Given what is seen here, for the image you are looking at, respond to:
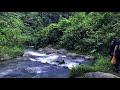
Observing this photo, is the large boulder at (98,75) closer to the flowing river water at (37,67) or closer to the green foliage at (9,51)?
the flowing river water at (37,67)

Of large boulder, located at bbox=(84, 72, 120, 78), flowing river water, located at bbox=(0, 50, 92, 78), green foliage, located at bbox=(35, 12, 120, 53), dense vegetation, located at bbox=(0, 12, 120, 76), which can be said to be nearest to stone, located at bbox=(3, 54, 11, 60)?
dense vegetation, located at bbox=(0, 12, 120, 76)

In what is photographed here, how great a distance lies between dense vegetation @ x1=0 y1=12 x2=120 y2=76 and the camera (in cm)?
1295

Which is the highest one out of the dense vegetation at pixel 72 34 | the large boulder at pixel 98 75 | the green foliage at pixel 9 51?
the dense vegetation at pixel 72 34

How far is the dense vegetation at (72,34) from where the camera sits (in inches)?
510

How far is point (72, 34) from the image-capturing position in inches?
591

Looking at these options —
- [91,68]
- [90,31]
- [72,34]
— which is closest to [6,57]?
[72,34]

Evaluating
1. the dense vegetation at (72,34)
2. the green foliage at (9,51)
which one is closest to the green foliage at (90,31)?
the dense vegetation at (72,34)

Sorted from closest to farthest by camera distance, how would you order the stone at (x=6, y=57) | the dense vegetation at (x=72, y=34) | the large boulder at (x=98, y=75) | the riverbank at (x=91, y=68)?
the large boulder at (x=98, y=75)
the riverbank at (x=91, y=68)
the dense vegetation at (x=72, y=34)
the stone at (x=6, y=57)

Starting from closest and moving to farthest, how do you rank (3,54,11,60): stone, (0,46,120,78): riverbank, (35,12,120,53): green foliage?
(0,46,120,78): riverbank
(35,12,120,53): green foliage
(3,54,11,60): stone

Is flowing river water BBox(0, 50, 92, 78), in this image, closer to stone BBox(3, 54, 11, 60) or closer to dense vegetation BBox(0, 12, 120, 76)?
stone BBox(3, 54, 11, 60)

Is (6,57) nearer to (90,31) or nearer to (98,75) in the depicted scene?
(90,31)
